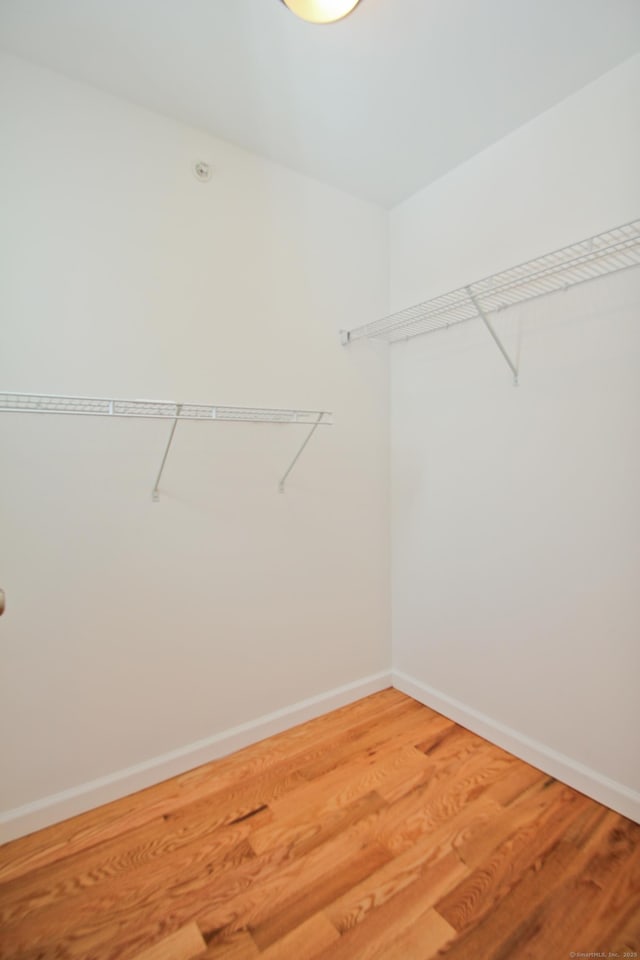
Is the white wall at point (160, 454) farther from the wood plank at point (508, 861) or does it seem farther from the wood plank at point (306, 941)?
the wood plank at point (508, 861)

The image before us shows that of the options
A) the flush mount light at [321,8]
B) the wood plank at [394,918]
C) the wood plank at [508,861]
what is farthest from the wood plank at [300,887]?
the flush mount light at [321,8]

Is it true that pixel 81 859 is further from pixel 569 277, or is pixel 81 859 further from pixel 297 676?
pixel 569 277

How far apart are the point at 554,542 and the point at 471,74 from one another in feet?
5.49

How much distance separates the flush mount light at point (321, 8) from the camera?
1.19m

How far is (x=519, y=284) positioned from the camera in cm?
166

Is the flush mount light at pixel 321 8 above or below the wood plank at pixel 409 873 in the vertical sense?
above

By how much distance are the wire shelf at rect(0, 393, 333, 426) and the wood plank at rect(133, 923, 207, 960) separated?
4.57 ft

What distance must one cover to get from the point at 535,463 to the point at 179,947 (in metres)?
1.83

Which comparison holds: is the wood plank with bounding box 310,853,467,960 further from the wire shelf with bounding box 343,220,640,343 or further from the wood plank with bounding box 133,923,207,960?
the wire shelf with bounding box 343,220,640,343

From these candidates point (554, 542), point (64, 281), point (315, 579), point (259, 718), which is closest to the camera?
point (64, 281)

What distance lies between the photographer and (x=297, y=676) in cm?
205

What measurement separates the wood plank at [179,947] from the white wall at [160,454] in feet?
1.91

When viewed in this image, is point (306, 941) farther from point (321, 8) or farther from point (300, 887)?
point (321, 8)

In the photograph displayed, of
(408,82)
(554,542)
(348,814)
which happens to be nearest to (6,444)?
(348,814)
